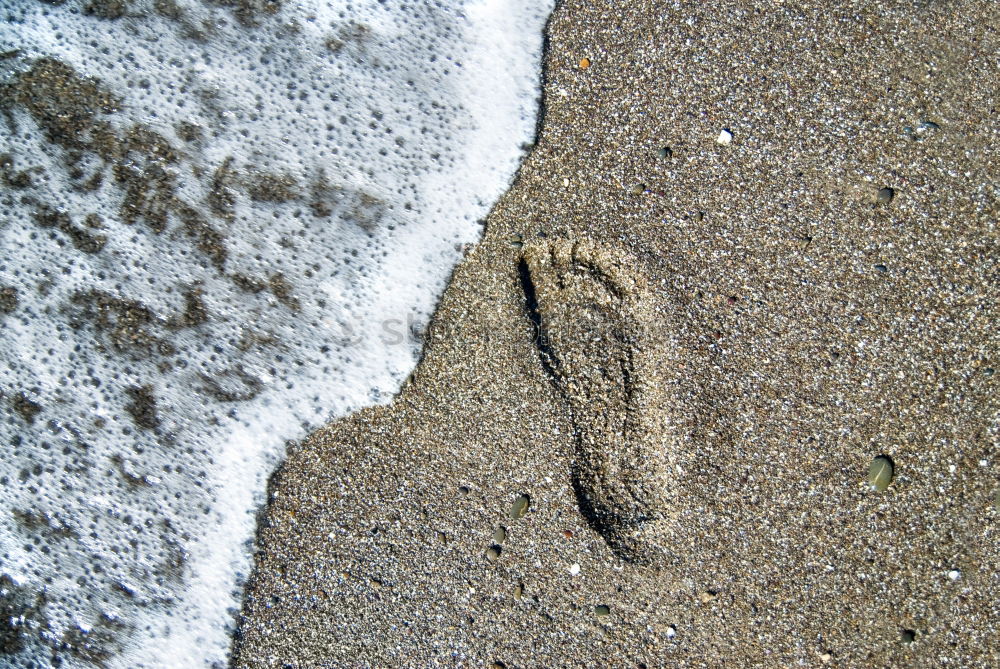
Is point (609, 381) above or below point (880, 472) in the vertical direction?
below

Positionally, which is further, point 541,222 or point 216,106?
point 216,106

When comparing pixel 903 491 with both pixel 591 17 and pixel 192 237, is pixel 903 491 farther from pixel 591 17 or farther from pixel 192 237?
pixel 192 237

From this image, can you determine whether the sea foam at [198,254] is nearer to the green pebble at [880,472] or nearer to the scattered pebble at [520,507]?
the scattered pebble at [520,507]

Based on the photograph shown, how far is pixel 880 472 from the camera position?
2.05 metres

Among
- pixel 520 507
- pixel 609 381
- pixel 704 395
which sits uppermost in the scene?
pixel 704 395

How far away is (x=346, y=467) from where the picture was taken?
2221 millimetres

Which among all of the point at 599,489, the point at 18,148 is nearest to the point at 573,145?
the point at 599,489

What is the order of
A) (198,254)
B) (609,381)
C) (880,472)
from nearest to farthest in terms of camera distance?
(880,472), (609,381), (198,254)

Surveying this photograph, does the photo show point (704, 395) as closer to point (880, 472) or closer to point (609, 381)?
point (609, 381)

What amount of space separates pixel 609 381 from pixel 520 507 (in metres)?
0.53

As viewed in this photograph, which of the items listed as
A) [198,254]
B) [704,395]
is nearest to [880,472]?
[704,395]

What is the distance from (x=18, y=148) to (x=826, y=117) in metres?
3.05

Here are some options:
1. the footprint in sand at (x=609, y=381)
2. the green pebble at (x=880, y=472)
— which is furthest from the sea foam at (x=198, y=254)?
the green pebble at (x=880, y=472)

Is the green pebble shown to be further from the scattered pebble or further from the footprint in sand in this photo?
the scattered pebble
